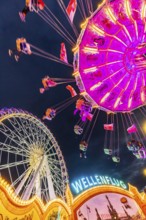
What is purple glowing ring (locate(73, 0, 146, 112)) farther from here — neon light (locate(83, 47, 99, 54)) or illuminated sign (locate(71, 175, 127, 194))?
illuminated sign (locate(71, 175, 127, 194))

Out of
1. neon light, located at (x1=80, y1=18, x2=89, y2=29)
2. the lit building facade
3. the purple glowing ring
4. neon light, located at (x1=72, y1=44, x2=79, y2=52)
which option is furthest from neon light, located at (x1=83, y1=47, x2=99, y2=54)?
the lit building facade

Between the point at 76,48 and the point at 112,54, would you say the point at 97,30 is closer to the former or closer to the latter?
the point at 76,48

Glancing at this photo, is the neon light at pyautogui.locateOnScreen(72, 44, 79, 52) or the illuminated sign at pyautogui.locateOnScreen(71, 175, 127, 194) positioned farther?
the illuminated sign at pyautogui.locateOnScreen(71, 175, 127, 194)

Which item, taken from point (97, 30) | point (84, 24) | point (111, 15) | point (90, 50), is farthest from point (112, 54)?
point (84, 24)

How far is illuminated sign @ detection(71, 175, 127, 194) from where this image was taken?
754 inches

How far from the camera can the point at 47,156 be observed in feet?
67.2

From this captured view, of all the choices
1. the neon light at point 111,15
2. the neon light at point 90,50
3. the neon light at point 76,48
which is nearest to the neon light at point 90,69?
the neon light at point 90,50

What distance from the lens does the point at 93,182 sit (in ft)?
64.8

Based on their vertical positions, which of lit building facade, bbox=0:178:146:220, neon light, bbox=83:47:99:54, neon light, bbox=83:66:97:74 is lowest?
lit building facade, bbox=0:178:146:220

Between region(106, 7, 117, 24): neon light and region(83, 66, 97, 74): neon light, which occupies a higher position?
region(106, 7, 117, 24): neon light

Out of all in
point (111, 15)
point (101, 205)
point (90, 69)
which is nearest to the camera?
point (111, 15)

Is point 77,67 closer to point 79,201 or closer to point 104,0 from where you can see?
point 104,0

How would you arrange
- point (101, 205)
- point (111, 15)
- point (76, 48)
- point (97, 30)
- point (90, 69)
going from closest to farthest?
point (111, 15)
point (97, 30)
point (76, 48)
point (90, 69)
point (101, 205)

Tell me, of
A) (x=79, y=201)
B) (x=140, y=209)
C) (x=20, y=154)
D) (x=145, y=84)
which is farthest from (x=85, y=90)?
(x=140, y=209)
